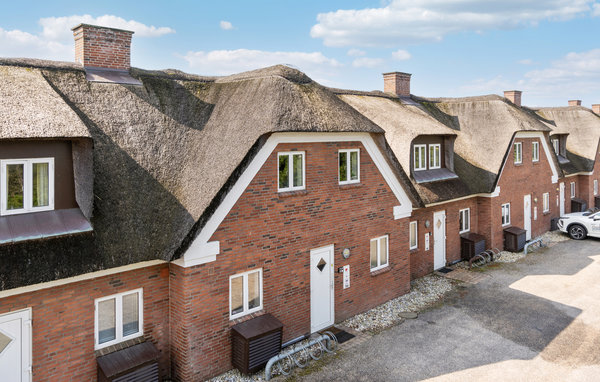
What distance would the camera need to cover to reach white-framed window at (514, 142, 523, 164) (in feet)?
67.1

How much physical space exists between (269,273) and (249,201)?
1.87 m

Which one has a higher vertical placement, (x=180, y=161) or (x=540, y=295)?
(x=180, y=161)

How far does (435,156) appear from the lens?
677 inches

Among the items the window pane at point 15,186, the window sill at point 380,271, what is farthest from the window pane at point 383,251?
the window pane at point 15,186

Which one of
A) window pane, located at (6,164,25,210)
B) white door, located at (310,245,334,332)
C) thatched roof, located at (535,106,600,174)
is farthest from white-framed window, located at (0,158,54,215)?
thatched roof, located at (535,106,600,174)

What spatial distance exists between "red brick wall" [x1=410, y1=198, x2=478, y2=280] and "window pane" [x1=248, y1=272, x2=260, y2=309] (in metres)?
7.71

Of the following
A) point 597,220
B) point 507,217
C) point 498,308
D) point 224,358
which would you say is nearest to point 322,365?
point 224,358

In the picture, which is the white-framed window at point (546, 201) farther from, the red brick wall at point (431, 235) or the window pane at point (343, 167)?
the window pane at point (343, 167)

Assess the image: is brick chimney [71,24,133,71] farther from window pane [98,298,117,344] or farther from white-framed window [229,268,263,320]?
white-framed window [229,268,263,320]

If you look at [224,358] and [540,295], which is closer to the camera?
[224,358]

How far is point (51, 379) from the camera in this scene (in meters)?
7.66

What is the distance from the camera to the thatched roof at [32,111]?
7.36m

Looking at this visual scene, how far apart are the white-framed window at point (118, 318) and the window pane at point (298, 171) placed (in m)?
4.42

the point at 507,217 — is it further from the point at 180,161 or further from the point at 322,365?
the point at 180,161
